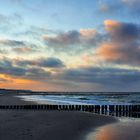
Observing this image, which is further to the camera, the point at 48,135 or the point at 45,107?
the point at 45,107

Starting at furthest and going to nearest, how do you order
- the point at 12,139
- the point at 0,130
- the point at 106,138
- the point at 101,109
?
the point at 101,109
the point at 0,130
the point at 106,138
the point at 12,139

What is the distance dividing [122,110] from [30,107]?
474 inches

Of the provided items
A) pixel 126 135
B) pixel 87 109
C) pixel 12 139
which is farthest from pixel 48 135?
pixel 87 109

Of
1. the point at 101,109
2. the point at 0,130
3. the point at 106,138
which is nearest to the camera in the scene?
the point at 106,138

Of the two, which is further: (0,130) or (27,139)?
(0,130)

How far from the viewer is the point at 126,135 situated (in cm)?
1816

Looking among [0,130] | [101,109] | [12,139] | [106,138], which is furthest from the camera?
[101,109]

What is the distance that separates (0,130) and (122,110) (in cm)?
2873

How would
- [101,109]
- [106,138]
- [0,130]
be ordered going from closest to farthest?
[106,138] < [0,130] < [101,109]

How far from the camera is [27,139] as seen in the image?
49.5 feet

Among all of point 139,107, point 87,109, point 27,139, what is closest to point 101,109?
point 87,109

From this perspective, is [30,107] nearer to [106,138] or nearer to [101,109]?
[101,109]

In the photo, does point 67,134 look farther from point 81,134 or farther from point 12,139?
point 12,139

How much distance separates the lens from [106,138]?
55.4 feet
